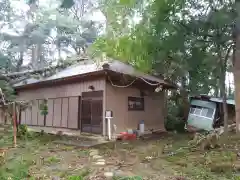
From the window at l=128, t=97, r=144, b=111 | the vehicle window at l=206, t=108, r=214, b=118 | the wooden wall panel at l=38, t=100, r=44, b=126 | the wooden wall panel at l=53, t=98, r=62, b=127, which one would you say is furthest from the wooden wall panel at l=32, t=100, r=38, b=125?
the vehicle window at l=206, t=108, r=214, b=118

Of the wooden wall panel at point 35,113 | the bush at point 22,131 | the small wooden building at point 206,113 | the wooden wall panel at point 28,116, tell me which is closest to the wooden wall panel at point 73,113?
the bush at point 22,131

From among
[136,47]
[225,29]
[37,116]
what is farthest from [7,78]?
[225,29]

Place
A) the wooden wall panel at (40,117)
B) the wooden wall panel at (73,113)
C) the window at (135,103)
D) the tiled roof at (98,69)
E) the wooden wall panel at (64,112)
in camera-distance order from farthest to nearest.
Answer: the wooden wall panel at (40,117) < the wooden wall panel at (64,112) < the wooden wall panel at (73,113) < the window at (135,103) < the tiled roof at (98,69)

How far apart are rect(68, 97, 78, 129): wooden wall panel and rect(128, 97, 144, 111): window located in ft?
8.08

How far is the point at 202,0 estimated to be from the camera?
7555 millimetres

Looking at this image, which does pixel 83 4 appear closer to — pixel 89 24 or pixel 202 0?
pixel 89 24

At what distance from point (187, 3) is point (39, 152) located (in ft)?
20.7

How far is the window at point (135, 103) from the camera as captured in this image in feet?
38.0

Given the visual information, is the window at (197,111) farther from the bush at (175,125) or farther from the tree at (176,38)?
the tree at (176,38)

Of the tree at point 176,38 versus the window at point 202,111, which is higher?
the tree at point 176,38

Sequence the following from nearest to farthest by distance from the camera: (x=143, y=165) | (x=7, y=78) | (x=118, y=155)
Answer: (x=143, y=165) < (x=118, y=155) < (x=7, y=78)

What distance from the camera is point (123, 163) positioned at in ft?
19.9

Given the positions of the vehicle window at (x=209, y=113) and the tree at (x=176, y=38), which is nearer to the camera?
the tree at (x=176, y=38)

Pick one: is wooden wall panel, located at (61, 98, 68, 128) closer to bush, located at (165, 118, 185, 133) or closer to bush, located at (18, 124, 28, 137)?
bush, located at (18, 124, 28, 137)
